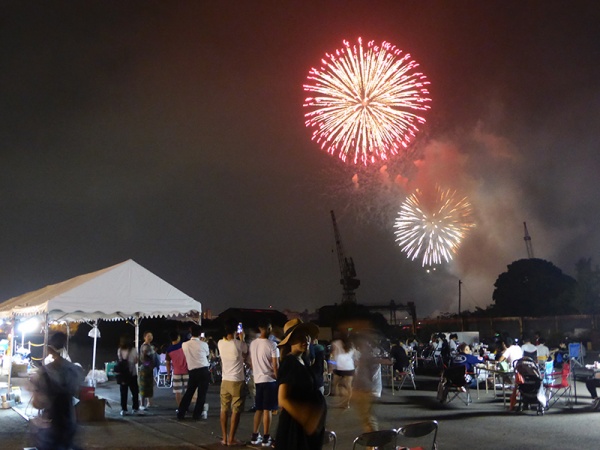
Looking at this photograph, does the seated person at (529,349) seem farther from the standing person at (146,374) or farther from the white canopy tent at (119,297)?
the standing person at (146,374)

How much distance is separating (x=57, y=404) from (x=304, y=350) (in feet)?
10.3

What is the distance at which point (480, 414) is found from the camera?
1203 cm

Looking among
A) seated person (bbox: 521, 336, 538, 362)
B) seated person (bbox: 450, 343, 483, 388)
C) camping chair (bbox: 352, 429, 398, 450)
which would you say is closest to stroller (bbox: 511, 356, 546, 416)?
seated person (bbox: 450, 343, 483, 388)

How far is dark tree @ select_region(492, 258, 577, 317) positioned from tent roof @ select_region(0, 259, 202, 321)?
192 feet

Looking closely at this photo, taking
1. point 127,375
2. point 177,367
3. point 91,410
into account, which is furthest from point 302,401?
point 177,367

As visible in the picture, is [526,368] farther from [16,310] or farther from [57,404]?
[16,310]

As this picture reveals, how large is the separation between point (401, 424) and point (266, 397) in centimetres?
311

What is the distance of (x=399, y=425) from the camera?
35.2 feet

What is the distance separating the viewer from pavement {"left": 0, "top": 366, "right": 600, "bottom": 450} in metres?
9.13

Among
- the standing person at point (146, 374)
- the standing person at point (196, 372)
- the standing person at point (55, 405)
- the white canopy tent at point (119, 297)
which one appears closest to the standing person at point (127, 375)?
the standing person at point (146, 374)

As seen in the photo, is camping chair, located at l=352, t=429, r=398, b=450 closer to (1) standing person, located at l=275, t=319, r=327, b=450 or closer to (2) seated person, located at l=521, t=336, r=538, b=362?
(1) standing person, located at l=275, t=319, r=327, b=450

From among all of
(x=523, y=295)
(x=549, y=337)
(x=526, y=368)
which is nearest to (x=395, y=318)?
(x=523, y=295)

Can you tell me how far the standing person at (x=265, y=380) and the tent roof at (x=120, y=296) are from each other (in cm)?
527

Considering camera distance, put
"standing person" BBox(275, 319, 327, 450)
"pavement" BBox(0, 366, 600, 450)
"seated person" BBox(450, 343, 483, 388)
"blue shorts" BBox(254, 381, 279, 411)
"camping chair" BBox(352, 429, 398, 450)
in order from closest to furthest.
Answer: "standing person" BBox(275, 319, 327, 450) → "camping chair" BBox(352, 429, 398, 450) → "blue shorts" BBox(254, 381, 279, 411) → "pavement" BBox(0, 366, 600, 450) → "seated person" BBox(450, 343, 483, 388)
